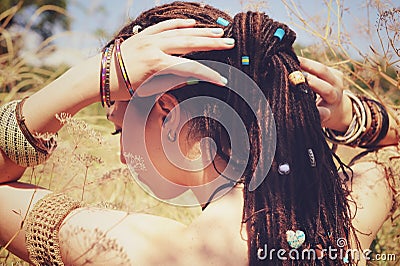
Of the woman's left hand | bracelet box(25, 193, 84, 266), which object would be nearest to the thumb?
the woman's left hand

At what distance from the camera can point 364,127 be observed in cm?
117

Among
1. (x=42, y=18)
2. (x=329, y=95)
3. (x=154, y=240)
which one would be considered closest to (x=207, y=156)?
(x=154, y=240)

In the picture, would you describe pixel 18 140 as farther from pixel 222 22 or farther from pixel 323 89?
pixel 323 89

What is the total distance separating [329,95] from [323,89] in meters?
0.04

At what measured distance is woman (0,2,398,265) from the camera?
83 cm

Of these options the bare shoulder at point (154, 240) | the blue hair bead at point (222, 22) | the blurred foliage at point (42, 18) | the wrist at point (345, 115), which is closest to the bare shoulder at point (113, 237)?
the bare shoulder at point (154, 240)

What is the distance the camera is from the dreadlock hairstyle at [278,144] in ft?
2.78

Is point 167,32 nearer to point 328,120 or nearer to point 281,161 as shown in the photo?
point 281,161

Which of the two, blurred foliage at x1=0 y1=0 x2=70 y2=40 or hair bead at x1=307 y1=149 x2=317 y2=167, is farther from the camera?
blurred foliage at x1=0 y1=0 x2=70 y2=40

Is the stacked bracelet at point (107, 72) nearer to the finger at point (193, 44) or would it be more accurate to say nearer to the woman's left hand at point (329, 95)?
the finger at point (193, 44)

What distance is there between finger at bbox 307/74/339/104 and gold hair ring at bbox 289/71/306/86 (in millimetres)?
90

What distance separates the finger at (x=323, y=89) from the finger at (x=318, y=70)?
18mm

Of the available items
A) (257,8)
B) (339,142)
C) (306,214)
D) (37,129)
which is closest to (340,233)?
(306,214)

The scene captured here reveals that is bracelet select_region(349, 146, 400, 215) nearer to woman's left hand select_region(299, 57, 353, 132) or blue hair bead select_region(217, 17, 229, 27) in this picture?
woman's left hand select_region(299, 57, 353, 132)
